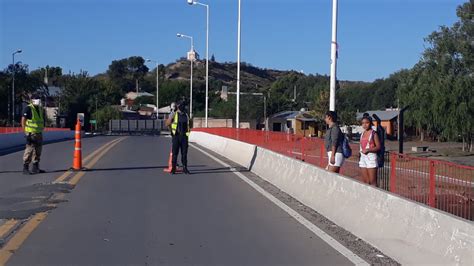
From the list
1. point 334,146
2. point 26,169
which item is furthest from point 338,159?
point 26,169

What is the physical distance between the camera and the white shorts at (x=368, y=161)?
11.6 metres

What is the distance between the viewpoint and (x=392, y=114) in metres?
83.1

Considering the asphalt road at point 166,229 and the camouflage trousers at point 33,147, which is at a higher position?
the camouflage trousers at point 33,147

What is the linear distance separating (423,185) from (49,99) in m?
116

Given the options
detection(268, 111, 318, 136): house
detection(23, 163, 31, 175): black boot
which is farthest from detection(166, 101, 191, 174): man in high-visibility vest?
detection(268, 111, 318, 136): house

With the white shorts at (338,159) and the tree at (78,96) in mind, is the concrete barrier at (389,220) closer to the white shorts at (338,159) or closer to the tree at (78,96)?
the white shorts at (338,159)

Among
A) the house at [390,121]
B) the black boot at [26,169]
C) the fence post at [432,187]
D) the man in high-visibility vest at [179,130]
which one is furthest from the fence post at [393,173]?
the house at [390,121]

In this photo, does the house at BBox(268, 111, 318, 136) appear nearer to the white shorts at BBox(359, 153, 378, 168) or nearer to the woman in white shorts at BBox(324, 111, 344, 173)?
the woman in white shorts at BBox(324, 111, 344, 173)

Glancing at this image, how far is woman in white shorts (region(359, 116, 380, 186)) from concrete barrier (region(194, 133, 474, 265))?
0.75 metres

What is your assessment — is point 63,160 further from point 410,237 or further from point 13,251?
point 410,237

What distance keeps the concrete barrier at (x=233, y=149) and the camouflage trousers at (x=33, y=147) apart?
21.1 feet

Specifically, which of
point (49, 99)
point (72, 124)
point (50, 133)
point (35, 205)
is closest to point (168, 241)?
point (35, 205)

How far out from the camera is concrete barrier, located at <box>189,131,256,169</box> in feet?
70.2

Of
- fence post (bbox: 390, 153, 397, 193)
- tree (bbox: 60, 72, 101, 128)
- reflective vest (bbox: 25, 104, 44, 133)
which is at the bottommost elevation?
fence post (bbox: 390, 153, 397, 193)
